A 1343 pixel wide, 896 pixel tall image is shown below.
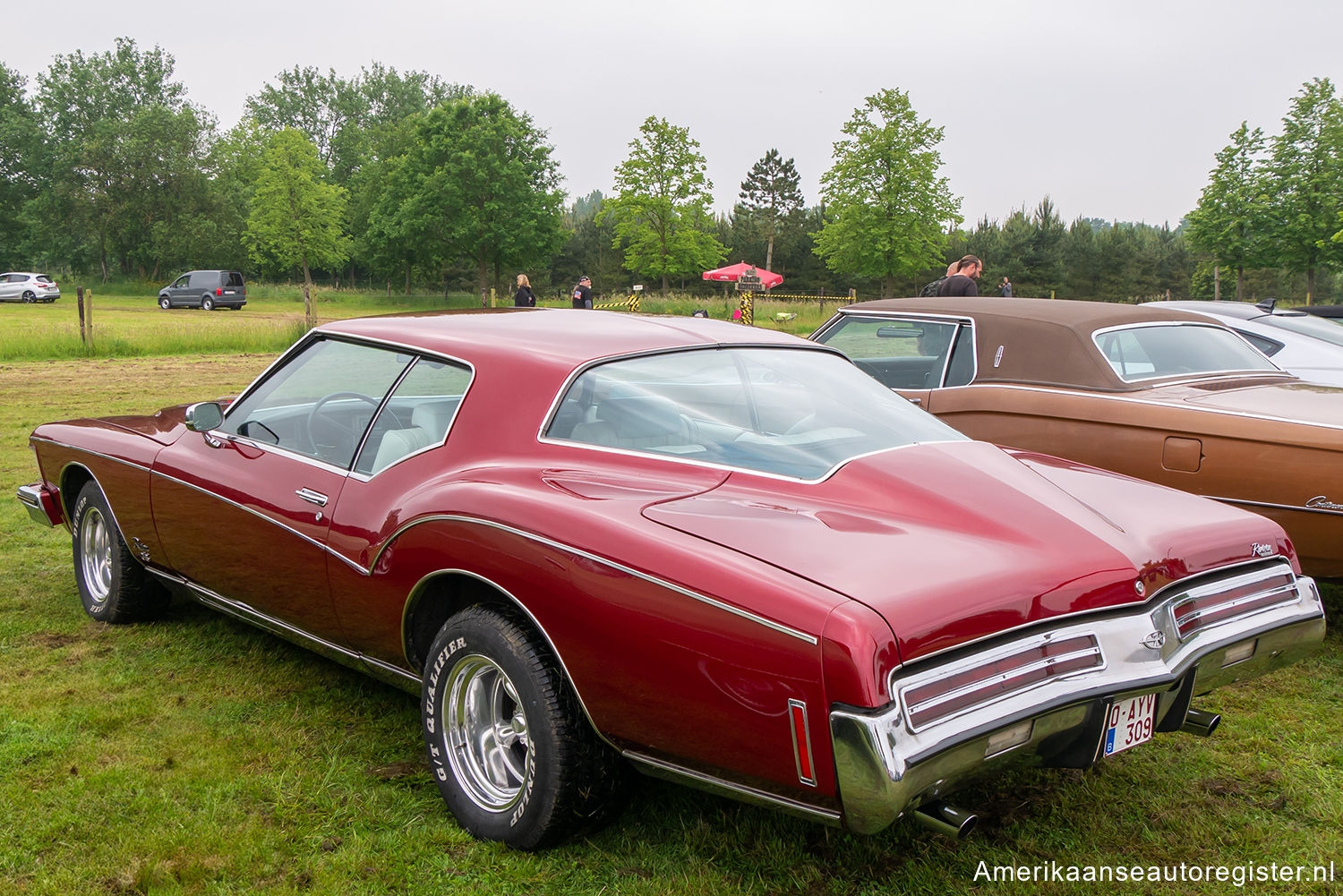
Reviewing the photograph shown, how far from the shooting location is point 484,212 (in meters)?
51.9

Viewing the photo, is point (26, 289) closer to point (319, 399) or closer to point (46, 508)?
point (46, 508)

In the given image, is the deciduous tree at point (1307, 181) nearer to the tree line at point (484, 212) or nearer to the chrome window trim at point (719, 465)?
the tree line at point (484, 212)

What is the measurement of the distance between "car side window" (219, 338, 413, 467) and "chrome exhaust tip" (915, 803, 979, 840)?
2.15 m

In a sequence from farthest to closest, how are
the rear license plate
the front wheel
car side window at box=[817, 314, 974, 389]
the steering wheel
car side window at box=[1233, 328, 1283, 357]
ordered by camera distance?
car side window at box=[1233, 328, 1283, 357], car side window at box=[817, 314, 974, 389], the steering wheel, the front wheel, the rear license plate

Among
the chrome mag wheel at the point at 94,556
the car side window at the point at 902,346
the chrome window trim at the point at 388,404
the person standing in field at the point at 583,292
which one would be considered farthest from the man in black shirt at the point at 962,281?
the person standing in field at the point at 583,292

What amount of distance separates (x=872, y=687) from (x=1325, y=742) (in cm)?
252

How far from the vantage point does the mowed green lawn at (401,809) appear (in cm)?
254

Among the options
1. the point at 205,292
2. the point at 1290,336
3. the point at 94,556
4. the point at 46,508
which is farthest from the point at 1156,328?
the point at 205,292

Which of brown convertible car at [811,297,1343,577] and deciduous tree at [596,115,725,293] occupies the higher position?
deciduous tree at [596,115,725,293]

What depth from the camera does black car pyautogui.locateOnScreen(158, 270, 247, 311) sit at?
42156 mm

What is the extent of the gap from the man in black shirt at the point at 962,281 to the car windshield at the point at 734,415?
19.5 feet

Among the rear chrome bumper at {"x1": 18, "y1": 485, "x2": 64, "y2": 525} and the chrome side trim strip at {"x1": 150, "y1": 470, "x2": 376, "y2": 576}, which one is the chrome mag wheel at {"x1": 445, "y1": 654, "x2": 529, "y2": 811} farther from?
the rear chrome bumper at {"x1": 18, "y1": 485, "x2": 64, "y2": 525}

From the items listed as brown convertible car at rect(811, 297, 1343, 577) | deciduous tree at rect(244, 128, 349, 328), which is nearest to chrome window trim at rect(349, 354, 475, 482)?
brown convertible car at rect(811, 297, 1343, 577)

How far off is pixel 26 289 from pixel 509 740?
157 ft
